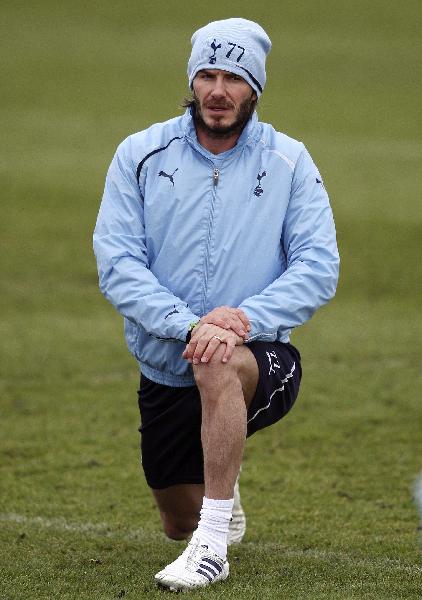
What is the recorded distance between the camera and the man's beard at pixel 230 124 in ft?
19.2

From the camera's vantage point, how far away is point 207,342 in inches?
208

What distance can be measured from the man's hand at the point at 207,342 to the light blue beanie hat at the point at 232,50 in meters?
1.22

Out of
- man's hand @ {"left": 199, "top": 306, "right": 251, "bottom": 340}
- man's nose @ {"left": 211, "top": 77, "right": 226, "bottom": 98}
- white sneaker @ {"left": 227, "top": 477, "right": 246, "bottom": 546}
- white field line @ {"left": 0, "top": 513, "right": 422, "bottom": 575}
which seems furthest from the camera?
white sneaker @ {"left": 227, "top": 477, "right": 246, "bottom": 546}

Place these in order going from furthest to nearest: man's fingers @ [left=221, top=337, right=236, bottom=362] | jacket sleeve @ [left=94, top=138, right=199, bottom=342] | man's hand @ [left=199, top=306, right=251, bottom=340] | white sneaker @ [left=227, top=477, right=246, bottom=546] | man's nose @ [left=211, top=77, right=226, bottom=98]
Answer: white sneaker @ [left=227, top=477, right=246, bottom=546]
man's nose @ [left=211, top=77, right=226, bottom=98]
jacket sleeve @ [left=94, top=138, right=199, bottom=342]
man's hand @ [left=199, top=306, right=251, bottom=340]
man's fingers @ [left=221, top=337, right=236, bottom=362]

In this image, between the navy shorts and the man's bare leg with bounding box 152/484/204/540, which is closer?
the navy shorts

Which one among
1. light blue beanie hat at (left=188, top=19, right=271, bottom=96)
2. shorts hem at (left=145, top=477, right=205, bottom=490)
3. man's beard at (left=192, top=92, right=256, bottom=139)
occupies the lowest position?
shorts hem at (left=145, top=477, right=205, bottom=490)

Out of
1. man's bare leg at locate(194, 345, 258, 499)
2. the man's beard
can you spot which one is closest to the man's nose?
the man's beard

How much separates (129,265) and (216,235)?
0.41 meters

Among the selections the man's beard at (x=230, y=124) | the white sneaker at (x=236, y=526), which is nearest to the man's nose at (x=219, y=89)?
the man's beard at (x=230, y=124)

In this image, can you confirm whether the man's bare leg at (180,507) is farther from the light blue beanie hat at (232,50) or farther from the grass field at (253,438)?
the light blue beanie hat at (232,50)

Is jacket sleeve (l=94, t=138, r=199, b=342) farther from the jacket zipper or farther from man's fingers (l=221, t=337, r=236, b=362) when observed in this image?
man's fingers (l=221, t=337, r=236, b=362)

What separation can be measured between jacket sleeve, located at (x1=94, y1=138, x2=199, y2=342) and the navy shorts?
0.39 meters

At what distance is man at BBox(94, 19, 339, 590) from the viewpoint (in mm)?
5680

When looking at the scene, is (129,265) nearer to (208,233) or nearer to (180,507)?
(208,233)
